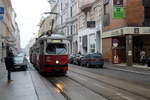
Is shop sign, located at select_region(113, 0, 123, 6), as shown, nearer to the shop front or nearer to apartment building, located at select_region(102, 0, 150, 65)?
apartment building, located at select_region(102, 0, 150, 65)

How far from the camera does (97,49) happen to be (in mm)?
47500

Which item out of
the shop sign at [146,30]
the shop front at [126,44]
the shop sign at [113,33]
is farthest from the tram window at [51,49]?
the shop sign at [146,30]

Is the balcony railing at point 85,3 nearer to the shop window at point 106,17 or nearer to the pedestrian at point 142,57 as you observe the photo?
the shop window at point 106,17

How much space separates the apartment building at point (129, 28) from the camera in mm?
34656

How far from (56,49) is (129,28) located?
51.7 feet

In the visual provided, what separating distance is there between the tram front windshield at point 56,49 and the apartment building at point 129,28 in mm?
13352

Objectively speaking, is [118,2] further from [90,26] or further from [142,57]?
[90,26]

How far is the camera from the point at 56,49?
21.2m

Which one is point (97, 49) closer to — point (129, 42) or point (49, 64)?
point (129, 42)

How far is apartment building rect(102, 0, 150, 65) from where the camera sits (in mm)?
34656

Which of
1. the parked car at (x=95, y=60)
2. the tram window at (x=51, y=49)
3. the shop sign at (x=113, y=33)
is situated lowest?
the parked car at (x=95, y=60)

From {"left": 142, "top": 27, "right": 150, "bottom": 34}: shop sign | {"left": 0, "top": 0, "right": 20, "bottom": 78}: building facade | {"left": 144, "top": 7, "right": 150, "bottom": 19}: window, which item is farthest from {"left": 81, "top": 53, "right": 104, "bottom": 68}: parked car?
{"left": 0, "top": 0, "right": 20, "bottom": 78}: building facade

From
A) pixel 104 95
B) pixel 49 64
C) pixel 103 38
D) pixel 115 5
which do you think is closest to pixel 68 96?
pixel 104 95

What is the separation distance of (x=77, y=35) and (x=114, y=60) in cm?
2472
